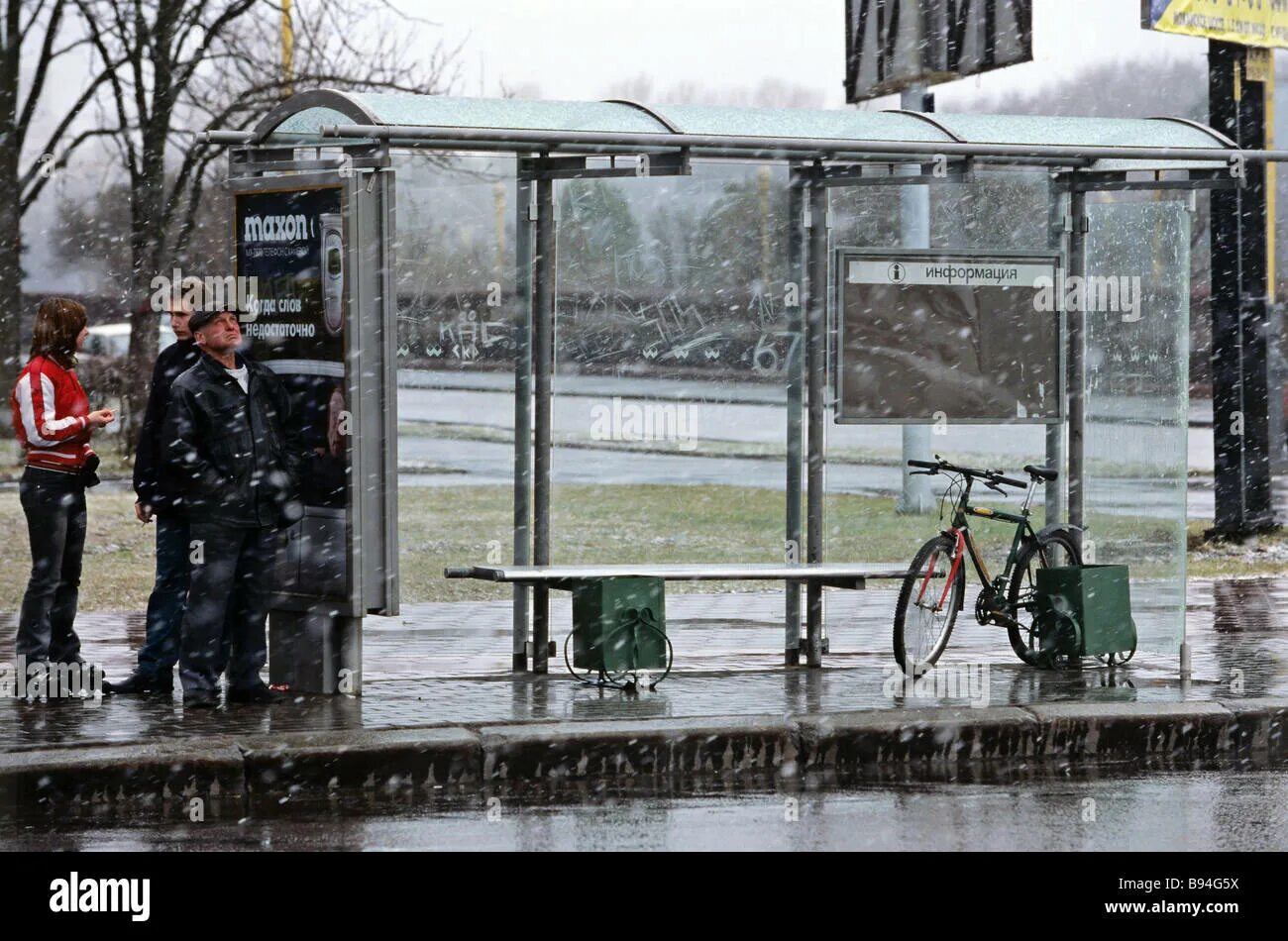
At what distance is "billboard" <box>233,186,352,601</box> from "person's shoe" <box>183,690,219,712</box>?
0.74m

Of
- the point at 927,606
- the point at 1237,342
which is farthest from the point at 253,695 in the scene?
the point at 1237,342

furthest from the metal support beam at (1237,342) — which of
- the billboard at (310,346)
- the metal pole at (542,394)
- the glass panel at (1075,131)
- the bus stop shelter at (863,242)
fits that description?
the billboard at (310,346)

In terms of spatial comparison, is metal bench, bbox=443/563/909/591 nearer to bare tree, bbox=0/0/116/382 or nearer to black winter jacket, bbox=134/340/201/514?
black winter jacket, bbox=134/340/201/514

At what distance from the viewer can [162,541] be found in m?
9.17

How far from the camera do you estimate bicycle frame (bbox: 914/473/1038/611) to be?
997 cm

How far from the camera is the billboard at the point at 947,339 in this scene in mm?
10484

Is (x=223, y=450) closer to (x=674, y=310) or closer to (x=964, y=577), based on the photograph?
(x=674, y=310)

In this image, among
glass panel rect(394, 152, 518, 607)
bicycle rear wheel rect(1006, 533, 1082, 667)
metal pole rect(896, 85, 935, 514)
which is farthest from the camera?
metal pole rect(896, 85, 935, 514)

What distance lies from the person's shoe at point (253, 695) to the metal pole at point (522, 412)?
1462 millimetres

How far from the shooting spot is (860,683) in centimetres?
981

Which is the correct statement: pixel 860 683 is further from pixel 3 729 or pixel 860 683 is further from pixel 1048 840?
pixel 3 729

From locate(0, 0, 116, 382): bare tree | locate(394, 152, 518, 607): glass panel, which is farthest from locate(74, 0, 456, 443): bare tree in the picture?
locate(394, 152, 518, 607): glass panel

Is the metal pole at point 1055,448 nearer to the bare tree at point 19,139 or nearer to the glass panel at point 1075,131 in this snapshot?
the glass panel at point 1075,131

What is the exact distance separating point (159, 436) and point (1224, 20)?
1095 cm
